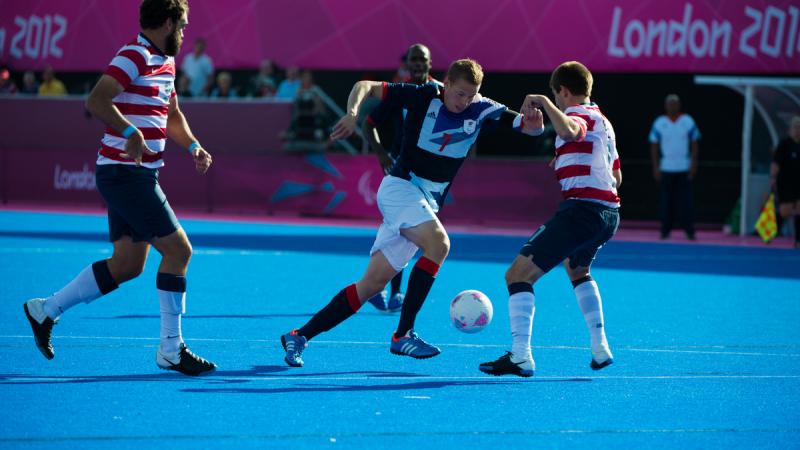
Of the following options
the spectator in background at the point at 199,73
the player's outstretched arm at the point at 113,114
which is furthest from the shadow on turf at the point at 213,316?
the spectator in background at the point at 199,73

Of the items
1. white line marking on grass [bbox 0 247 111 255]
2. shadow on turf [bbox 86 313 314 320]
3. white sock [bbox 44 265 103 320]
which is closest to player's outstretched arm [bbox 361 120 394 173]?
shadow on turf [bbox 86 313 314 320]

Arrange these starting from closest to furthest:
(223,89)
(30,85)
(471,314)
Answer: (471,314), (223,89), (30,85)

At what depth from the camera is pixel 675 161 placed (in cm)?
2116

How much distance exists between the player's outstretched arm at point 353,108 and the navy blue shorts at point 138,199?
1.07 m

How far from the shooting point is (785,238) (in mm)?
22344

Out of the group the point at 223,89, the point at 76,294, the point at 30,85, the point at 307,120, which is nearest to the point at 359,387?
the point at 76,294

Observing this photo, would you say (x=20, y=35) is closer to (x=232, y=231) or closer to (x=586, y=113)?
(x=232, y=231)

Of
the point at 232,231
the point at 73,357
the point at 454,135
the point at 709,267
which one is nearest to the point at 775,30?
the point at 709,267

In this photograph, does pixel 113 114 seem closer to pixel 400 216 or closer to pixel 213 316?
pixel 400 216

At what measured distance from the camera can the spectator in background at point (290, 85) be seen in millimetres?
25578

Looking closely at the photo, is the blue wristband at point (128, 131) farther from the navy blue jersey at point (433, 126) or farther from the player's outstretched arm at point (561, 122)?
the player's outstretched arm at point (561, 122)

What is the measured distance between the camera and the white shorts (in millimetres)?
8250

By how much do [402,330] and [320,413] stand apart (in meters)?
1.74

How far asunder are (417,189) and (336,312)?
0.96m
